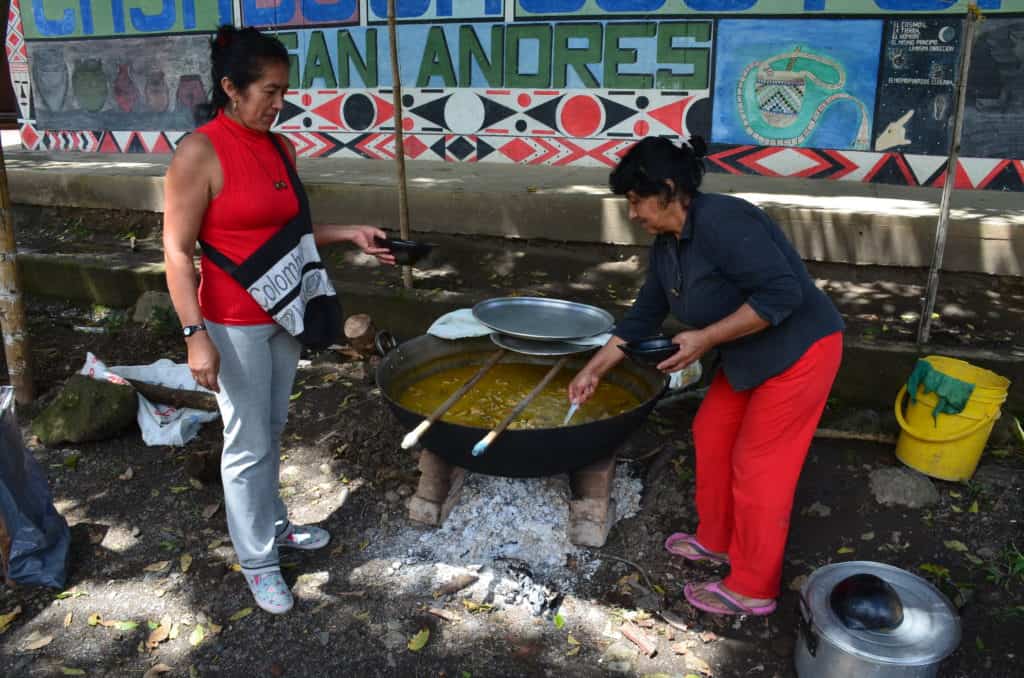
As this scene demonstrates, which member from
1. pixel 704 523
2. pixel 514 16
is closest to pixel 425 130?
pixel 514 16

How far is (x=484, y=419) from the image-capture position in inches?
139

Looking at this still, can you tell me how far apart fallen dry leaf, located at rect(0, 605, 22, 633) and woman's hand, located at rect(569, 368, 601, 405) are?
234 centimetres

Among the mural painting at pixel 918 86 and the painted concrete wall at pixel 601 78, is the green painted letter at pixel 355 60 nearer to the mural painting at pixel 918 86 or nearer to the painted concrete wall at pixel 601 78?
the painted concrete wall at pixel 601 78

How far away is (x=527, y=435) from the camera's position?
297 centimetres

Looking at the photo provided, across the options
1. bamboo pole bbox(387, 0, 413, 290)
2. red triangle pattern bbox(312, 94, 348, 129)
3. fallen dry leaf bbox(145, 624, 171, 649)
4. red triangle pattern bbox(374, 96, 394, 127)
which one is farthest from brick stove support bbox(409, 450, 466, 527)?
red triangle pattern bbox(312, 94, 348, 129)

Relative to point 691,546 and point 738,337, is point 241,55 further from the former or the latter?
point 691,546

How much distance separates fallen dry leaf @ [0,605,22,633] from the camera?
3.08 m

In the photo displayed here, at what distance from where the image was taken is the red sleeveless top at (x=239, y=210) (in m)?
2.63

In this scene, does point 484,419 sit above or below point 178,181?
below

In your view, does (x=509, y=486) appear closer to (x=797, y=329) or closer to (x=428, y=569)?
(x=428, y=569)

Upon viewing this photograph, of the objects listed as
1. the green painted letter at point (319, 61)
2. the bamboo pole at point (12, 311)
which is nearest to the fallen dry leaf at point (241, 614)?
the bamboo pole at point (12, 311)

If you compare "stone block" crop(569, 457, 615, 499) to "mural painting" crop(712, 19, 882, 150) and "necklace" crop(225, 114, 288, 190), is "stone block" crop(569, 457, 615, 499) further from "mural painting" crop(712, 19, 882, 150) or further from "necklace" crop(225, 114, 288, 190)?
"mural painting" crop(712, 19, 882, 150)

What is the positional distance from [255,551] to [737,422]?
6.42ft

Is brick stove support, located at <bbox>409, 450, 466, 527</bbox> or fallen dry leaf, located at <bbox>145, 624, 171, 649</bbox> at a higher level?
brick stove support, located at <bbox>409, 450, 466, 527</bbox>
